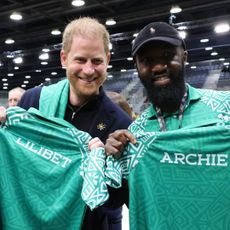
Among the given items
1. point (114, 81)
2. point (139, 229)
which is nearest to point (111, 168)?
point (139, 229)

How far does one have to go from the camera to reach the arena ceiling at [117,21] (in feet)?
22.5

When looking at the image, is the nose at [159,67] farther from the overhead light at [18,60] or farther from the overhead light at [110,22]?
the overhead light at [18,60]

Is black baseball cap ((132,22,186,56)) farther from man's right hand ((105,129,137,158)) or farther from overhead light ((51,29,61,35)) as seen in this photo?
overhead light ((51,29,61,35))

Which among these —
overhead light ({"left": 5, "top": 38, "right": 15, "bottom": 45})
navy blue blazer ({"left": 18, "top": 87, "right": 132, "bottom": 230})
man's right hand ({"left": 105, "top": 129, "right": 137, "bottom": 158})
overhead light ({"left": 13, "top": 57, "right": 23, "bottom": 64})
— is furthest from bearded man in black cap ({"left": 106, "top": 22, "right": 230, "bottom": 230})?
overhead light ({"left": 13, "top": 57, "right": 23, "bottom": 64})

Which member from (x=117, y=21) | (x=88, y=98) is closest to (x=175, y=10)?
(x=117, y=21)

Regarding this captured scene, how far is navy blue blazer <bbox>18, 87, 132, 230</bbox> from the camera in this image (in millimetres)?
1636

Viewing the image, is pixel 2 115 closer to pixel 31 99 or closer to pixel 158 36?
pixel 31 99

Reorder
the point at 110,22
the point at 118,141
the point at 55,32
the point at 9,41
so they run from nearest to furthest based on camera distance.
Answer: the point at 118,141 → the point at 110,22 → the point at 55,32 → the point at 9,41

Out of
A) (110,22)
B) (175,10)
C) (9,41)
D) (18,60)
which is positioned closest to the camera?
(175,10)

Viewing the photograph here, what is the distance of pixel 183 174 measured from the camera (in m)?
1.55

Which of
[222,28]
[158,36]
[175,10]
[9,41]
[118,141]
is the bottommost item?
[118,141]

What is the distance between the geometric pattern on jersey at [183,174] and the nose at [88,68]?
0.33 metres

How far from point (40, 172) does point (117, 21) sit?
6369 mm

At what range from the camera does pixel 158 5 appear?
22.2 feet
